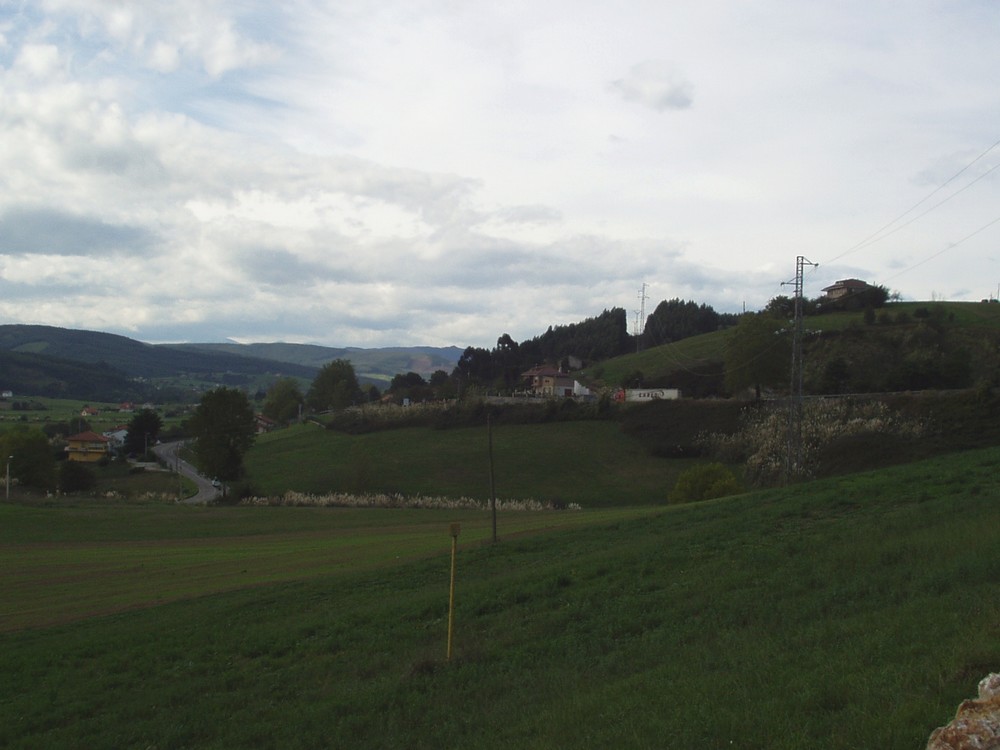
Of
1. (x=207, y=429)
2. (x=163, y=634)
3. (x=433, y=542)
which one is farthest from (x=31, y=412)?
(x=163, y=634)

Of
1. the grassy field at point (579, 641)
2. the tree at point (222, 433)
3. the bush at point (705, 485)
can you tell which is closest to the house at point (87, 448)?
the tree at point (222, 433)

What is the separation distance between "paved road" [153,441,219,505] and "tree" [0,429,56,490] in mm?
15639

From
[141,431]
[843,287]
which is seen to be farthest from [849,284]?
[141,431]

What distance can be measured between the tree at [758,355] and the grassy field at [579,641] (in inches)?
2140

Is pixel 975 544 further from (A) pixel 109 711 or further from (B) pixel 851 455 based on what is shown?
(B) pixel 851 455

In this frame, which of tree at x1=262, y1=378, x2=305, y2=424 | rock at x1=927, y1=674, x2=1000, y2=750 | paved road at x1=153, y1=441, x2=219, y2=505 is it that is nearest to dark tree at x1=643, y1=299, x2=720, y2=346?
tree at x1=262, y1=378, x2=305, y2=424

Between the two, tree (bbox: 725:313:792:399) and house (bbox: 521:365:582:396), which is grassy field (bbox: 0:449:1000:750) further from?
house (bbox: 521:365:582:396)

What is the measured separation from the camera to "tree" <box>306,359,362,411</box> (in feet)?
494

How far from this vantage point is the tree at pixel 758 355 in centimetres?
8144

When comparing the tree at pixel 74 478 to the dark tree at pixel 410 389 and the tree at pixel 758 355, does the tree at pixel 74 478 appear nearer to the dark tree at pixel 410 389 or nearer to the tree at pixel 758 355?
the dark tree at pixel 410 389

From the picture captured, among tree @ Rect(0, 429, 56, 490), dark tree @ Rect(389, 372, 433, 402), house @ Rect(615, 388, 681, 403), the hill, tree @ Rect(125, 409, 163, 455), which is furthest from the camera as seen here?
dark tree @ Rect(389, 372, 433, 402)

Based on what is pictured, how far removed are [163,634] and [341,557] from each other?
44.3 ft

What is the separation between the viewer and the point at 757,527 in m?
21.6

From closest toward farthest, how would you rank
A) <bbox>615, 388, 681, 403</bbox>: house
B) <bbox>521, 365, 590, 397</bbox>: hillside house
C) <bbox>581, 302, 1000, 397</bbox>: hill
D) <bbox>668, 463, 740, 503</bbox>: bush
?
<bbox>668, 463, 740, 503</bbox>: bush < <bbox>581, 302, 1000, 397</bbox>: hill < <bbox>615, 388, 681, 403</bbox>: house < <bbox>521, 365, 590, 397</bbox>: hillside house
